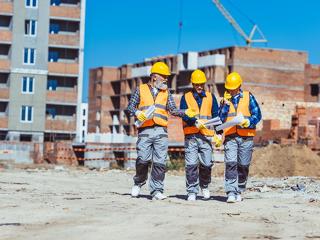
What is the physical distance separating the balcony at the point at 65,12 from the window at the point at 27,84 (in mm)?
5600

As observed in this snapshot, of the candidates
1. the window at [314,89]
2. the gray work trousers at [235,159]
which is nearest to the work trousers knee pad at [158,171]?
the gray work trousers at [235,159]

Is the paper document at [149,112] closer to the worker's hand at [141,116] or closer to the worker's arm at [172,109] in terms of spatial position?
the worker's hand at [141,116]

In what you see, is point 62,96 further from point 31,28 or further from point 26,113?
point 31,28

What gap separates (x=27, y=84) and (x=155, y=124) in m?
61.9

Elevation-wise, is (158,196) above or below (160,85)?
below

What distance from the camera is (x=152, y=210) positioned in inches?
444

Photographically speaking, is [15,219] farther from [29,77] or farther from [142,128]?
[29,77]

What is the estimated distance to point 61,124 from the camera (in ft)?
244

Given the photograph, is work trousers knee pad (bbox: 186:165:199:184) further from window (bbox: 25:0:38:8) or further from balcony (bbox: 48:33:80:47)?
window (bbox: 25:0:38:8)

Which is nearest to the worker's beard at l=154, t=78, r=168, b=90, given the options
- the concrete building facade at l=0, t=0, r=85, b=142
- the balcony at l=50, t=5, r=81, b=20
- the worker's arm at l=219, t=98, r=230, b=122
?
the worker's arm at l=219, t=98, r=230, b=122

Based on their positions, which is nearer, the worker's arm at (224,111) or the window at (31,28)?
the worker's arm at (224,111)

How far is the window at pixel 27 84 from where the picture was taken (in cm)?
7388

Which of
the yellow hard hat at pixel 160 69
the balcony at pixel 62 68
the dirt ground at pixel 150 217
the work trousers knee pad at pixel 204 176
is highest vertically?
the balcony at pixel 62 68

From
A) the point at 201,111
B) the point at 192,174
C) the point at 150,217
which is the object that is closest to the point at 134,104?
the point at 201,111
